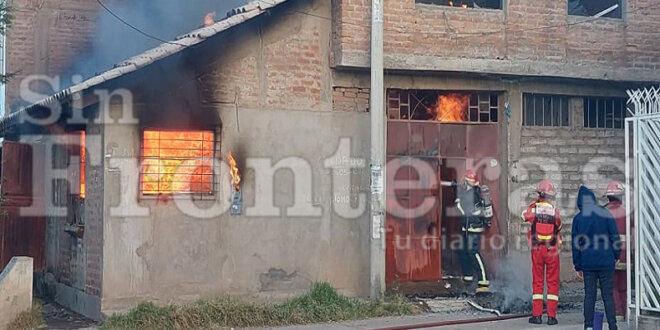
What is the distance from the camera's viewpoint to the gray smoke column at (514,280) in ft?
38.5

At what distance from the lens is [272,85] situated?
11.7 meters

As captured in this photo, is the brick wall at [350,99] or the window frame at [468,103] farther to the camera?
the window frame at [468,103]

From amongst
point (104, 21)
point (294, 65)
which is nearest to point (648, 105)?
point (294, 65)

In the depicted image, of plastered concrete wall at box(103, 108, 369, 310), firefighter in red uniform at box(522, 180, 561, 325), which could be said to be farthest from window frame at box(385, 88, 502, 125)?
firefighter in red uniform at box(522, 180, 561, 325)

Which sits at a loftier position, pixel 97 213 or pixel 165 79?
pixel 165 79

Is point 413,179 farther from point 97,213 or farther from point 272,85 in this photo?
point 97,213

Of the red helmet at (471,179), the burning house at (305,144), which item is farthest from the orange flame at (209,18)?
the red helmet at (471,179)

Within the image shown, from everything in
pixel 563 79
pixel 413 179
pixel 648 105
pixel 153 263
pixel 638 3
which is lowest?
pixel 153 263

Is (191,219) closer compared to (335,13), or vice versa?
(191,219)

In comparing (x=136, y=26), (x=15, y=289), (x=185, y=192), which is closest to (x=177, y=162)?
(x=185, y=192)

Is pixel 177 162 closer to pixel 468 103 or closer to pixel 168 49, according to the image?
pixel 168 49

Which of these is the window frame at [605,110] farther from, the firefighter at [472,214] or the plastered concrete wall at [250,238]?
the plastered concrete wall at [250,238]

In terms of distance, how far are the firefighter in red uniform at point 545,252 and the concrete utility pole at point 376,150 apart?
7.11 feet

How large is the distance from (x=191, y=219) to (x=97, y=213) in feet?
4.13
